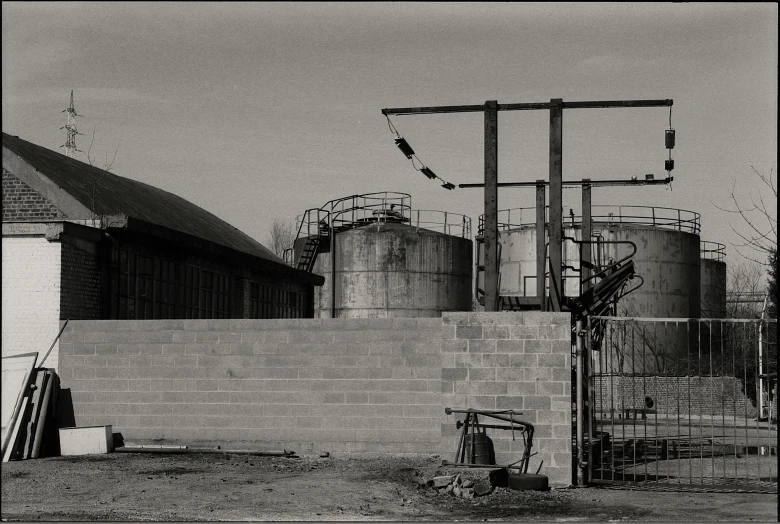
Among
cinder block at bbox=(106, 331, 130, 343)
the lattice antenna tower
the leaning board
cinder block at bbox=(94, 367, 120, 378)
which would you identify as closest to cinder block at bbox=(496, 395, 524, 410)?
cinder block at bbox=(106, 331, 130, 343)

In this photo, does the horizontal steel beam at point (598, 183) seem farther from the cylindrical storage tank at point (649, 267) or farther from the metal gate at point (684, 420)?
the cylindrical storage tank at point (649, 267)

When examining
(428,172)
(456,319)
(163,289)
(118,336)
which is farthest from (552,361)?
(163,289)

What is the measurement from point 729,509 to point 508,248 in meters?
25.1

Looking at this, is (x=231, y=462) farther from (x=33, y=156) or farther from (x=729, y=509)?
(x=33, y=156)

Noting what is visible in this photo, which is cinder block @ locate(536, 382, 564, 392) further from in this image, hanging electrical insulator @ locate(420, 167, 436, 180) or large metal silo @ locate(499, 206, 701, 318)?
large metal silo @ locate(499, 206, 701, 318)

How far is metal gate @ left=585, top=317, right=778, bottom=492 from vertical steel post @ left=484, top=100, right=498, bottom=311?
139 centimetres

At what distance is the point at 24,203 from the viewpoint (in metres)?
16.1

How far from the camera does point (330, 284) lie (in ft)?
103

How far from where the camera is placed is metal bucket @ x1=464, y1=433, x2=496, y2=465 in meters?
11.3

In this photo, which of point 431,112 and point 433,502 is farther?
point 431,112

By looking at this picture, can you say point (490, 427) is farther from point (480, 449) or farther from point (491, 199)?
point (491, 199)

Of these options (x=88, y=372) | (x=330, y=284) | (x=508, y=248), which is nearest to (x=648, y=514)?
(x=88, y=372)

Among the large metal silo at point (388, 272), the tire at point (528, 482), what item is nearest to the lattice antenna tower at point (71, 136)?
the large metal silo at point (388, 272)

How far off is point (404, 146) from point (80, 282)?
5616mm
